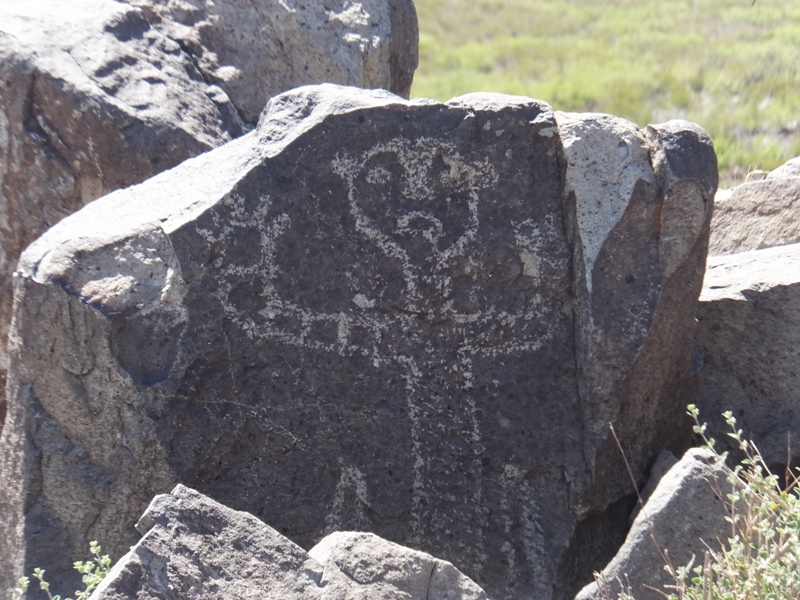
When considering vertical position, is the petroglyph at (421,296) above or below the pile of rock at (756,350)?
above

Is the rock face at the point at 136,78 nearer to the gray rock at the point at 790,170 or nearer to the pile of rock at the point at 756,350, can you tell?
the pile of rock at the point at 756,350

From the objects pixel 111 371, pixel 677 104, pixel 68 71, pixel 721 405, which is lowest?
pixel 677 104

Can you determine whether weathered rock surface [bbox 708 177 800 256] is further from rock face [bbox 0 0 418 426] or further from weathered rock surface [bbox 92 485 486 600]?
weathered rock surface [bbox 92 485 486 600]

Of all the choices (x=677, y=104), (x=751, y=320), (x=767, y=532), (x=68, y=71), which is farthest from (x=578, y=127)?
(x=677, y=104)

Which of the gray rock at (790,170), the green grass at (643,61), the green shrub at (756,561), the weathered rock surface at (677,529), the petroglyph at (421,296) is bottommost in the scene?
the green grass at (643,61)

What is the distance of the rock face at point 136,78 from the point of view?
2971 millimetres

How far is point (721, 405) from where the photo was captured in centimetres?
298

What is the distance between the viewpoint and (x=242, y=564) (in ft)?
6.06

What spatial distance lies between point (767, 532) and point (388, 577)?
74 centimetres

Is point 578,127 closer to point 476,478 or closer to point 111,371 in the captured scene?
point 476,478

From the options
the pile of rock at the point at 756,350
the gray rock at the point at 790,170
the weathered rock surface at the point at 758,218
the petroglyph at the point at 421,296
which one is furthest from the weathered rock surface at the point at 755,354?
Answer: the gray rock at the point at 790,170

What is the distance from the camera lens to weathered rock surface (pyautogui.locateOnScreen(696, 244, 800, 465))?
288cm

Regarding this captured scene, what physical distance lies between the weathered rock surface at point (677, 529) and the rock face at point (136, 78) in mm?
1750

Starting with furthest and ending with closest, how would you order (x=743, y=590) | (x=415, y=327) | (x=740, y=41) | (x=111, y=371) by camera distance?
(x=740, y=41) → (x=415, y=327) → (x=111, y=371) → (x=743, y=590)
